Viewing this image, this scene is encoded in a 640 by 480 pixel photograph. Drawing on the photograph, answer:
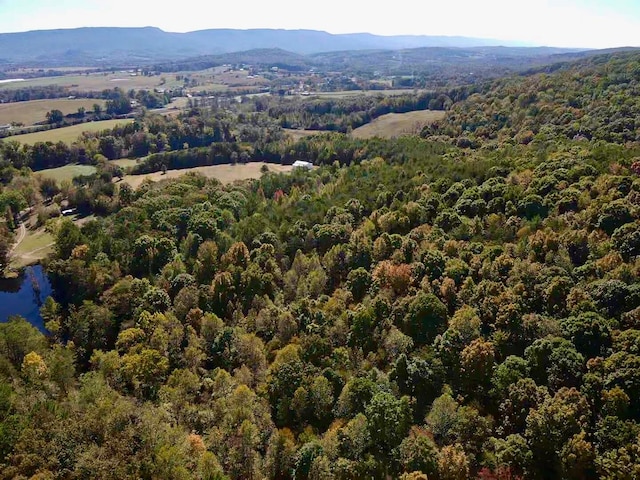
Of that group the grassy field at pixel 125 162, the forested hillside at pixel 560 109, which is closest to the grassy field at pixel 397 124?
the forested hillside at pixel 560 109

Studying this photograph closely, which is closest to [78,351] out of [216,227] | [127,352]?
[127,352]

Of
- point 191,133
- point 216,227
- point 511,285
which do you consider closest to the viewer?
point 511,285

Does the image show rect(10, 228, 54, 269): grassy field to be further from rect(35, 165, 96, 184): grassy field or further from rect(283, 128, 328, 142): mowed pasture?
rect(283, 128, 328, 142): mowed pasture

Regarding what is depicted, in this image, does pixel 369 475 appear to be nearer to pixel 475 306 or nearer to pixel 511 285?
pixel 475 306

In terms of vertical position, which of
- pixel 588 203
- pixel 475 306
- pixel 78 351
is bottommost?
pixel 78 351

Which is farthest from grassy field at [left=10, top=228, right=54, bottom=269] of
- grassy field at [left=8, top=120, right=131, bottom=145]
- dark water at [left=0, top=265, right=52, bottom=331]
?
grassy field at [left=8, top=120, right=131, bottom=145]

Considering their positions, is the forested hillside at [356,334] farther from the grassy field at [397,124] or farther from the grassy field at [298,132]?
the grassy field at [298,132]

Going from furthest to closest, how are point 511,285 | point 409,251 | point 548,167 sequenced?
point 548,167, point 409,251, point 511,285
